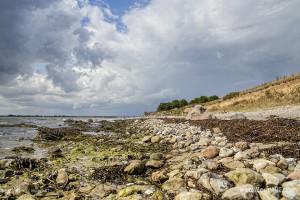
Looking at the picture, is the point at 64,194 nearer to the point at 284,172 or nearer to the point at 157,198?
the point at 157,198

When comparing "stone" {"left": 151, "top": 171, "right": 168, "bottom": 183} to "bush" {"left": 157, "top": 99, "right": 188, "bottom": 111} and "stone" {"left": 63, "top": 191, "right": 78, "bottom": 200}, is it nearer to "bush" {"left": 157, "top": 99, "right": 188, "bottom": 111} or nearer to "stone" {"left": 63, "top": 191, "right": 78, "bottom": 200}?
"stone" {"left": 63, "top": 191, "right": 78, "bottom": 200}

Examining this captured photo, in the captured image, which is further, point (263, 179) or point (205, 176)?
point (205, 176)

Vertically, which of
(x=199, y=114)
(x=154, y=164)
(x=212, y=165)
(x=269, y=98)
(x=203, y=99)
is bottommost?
(x=154, y=164)

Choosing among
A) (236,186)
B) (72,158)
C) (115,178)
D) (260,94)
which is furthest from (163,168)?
(260,94)

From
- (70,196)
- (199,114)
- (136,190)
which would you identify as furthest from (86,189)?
(199,114)

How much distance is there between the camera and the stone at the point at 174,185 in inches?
341

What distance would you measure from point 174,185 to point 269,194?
2601 millimetres

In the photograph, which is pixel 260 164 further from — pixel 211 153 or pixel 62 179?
pixel 62 179

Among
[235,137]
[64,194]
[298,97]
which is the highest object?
[298,97]

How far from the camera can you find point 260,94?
51.9m

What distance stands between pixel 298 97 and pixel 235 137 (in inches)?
1097

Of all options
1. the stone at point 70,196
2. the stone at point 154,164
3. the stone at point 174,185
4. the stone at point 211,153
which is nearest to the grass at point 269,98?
the stone at point 211,153

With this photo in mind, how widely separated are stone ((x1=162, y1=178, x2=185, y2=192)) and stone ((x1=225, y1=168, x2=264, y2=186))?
3.94ft

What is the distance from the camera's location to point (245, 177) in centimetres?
784
